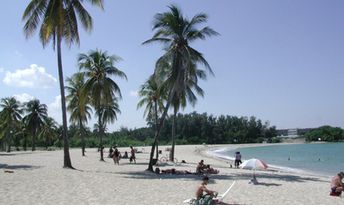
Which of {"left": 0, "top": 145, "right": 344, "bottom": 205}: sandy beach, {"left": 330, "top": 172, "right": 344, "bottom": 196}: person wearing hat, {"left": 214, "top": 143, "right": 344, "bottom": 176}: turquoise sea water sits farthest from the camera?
{"left": 214, "top": 143, "right": 344, "bottom": 176}: turquoise sea water

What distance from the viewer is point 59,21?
2078 centimetres

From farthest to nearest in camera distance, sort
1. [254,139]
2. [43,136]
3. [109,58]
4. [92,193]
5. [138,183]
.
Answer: [254,139], [43,136], [109,58], [138,183], [92,193]

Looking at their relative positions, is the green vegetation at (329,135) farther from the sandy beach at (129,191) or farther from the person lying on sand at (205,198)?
the person lying on sand at (205,198)

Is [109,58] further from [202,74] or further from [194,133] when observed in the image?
[194,133]

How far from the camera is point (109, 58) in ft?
97.1

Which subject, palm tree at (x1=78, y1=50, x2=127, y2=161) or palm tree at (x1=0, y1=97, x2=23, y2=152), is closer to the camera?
palm tree at (x1=78, y1=50, x2=127, y2=161)

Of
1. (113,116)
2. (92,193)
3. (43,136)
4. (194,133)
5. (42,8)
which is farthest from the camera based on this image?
(194,133)

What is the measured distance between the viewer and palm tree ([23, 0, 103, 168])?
20.8 m

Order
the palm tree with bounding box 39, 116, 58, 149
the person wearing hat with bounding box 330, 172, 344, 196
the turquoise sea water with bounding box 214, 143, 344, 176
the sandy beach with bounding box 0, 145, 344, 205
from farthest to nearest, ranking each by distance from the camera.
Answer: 1. the palm tree with bounding box 39, 116, 58, 149
2. the turquoise sea water with bounding box 214, 143, 344, 176
3. the person wearing hat with bounding box 330, 172, 344, 196
4. the sandy beach with bounding box 0, 145, 344, 205

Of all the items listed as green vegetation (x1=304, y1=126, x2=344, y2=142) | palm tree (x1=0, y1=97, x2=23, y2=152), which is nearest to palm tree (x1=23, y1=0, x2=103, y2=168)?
palm tree (x1=0, y1=97, x2=23, y2=152)

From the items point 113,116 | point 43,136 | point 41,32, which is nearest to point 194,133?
point 43,136

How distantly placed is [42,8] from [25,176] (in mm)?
9047

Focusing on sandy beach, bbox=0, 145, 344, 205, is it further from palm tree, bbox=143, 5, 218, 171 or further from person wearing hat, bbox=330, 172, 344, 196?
palm tree, bbox=143, 5, 218, 171

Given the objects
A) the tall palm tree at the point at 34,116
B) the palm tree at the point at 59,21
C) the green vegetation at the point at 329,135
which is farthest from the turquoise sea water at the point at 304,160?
the green vegetation at the point at 329,135
